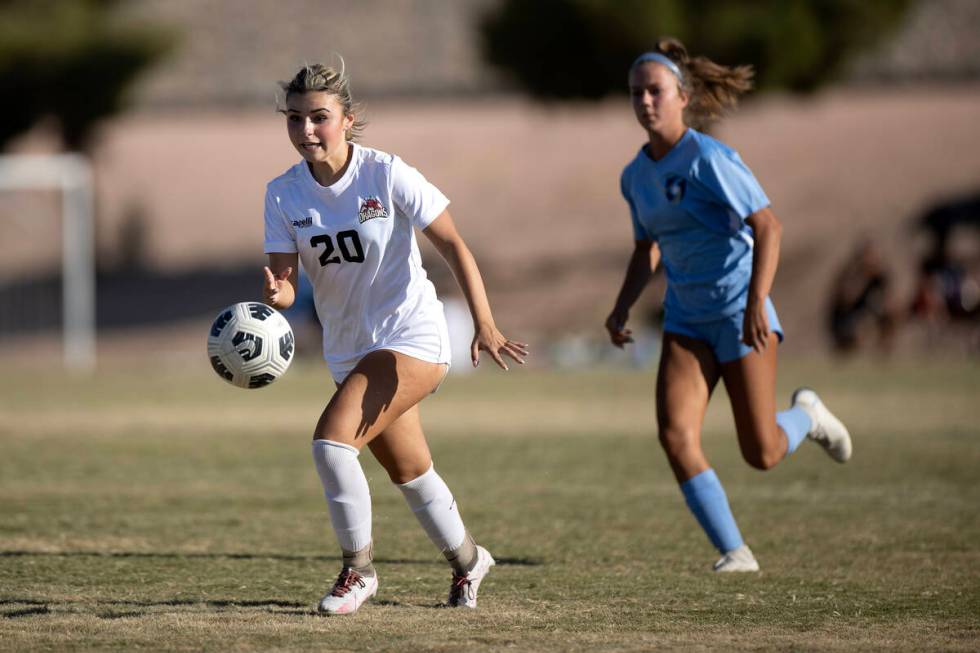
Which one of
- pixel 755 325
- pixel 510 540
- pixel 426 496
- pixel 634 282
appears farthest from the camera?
pixel 510 540

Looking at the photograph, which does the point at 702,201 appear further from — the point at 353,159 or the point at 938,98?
the point at 938,98

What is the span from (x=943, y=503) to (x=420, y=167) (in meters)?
31.7

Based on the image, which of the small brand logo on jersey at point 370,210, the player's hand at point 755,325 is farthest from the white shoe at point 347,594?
the player's hand at point 755,325

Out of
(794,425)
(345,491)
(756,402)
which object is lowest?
(345,491)

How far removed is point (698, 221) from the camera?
23.1ft

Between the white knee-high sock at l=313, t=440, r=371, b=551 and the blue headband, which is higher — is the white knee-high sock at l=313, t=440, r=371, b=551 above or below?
below

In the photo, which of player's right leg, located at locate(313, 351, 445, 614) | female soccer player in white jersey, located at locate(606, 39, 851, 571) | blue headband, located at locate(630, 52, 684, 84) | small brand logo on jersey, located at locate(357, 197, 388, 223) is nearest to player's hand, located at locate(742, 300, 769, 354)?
female soccer player in white jersey, located at locate(606, 39, 851, 571)

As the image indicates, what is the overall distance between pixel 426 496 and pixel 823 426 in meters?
2.66

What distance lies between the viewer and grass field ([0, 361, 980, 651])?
5637 mm

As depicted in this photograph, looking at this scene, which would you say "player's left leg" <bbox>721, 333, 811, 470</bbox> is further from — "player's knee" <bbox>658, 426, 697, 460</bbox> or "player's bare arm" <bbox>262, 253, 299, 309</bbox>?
"player's bare arm" <bbox>262, 253, 299, 309</bbox>

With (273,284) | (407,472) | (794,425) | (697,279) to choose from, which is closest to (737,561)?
(794,425)

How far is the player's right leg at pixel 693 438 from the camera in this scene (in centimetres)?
706

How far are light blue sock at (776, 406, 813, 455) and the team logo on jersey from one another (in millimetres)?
1269

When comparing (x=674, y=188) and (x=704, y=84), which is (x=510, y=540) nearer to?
(x=674, y=188)
